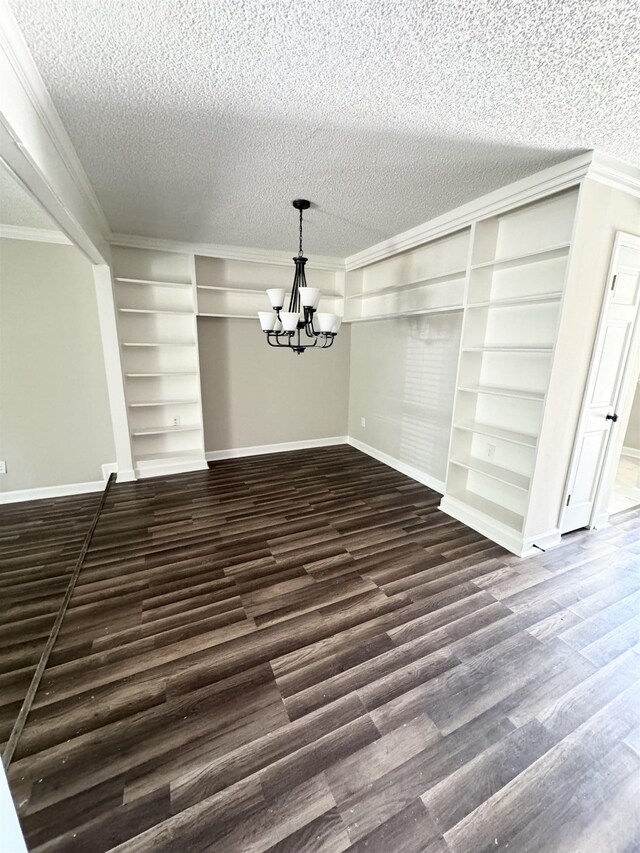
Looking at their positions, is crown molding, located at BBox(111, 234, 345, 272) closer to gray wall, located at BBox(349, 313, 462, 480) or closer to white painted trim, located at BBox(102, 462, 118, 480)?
gray wall, located at BBox(349, 313, 462, 480)

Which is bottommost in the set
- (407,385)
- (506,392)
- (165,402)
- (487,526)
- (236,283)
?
(487,526)

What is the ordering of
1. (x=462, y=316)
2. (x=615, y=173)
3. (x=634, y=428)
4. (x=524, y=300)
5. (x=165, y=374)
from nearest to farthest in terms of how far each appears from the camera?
(x=615, y=173), (x=524, y=300), (x=462, y=316), (x=165, y=374), (x=634, y=428)

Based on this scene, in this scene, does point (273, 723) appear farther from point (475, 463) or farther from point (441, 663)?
point (475, 463)

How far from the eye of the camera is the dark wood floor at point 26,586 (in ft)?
4.79

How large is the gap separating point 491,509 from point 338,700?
2.09 metres

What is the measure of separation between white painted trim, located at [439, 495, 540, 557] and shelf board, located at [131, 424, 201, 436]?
302cm

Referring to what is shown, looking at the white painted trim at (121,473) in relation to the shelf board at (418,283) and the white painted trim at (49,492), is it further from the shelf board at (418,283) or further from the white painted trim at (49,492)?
the shelf board at (418,283)

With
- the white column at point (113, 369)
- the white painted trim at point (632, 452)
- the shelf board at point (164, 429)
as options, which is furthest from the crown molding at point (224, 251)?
the white painted trim at point (632, 452)

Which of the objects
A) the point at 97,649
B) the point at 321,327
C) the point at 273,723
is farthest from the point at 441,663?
the point at 321,327

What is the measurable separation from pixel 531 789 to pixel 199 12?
3.00 meters

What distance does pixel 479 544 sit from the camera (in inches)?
108

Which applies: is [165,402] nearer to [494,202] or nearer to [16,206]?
[16,206]

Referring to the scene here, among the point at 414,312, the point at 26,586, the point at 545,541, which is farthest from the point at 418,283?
the point at 26,586

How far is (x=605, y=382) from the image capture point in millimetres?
2631
